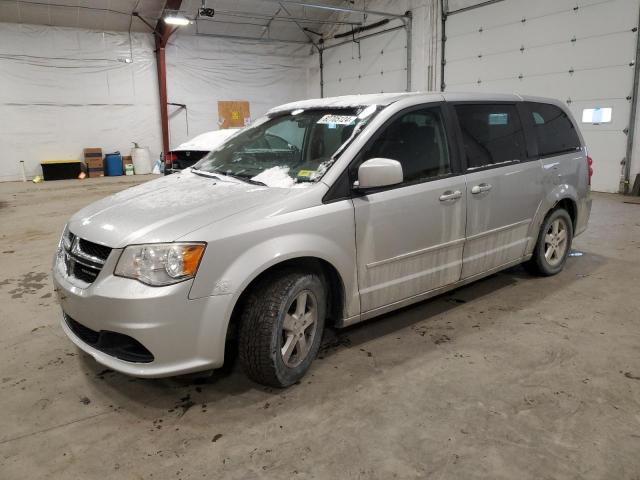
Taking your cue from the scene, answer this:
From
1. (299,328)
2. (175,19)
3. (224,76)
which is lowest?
(299,328)

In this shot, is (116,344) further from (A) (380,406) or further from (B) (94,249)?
(A) (380,406)

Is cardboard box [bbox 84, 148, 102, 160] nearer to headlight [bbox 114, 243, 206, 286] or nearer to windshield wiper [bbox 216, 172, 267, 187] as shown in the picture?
windshield wiper [bbox 216, 172, 267, 187]

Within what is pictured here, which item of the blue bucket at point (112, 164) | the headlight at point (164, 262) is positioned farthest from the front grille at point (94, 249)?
the blue bucket at point (112, 164)

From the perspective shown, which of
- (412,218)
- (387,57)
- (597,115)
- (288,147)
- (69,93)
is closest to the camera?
(412,218)

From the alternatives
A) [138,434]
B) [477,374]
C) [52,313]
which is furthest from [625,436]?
[52,313]

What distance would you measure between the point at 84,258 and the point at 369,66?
1307 cm

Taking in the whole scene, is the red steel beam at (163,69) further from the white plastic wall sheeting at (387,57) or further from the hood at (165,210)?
the hood at (165,210)

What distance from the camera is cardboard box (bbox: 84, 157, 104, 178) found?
13273 millimetres

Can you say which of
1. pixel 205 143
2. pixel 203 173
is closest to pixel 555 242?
pixel 203 173

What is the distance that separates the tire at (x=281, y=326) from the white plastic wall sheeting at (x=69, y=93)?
1303 centimetres

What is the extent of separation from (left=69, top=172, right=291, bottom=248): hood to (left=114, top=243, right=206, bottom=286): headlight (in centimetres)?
4

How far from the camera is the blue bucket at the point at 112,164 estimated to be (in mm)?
13586

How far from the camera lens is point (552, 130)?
395 cm

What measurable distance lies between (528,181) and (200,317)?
2643 millimetres
